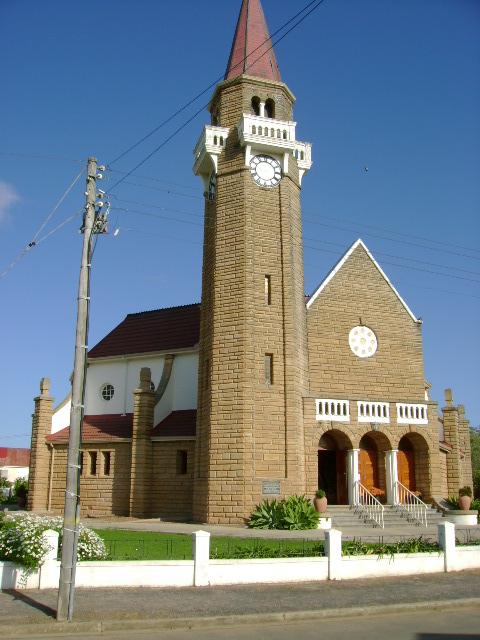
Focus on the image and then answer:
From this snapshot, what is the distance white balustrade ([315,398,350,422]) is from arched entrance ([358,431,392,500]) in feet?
6.23

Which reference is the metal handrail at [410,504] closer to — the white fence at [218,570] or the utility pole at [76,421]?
the white fence at [218,570]

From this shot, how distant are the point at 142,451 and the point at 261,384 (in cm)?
777

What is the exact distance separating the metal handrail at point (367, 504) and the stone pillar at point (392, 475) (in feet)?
3.15

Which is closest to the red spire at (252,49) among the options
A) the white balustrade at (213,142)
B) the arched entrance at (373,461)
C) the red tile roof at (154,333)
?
the white balustrade at (213,142)

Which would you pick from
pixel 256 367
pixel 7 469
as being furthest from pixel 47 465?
pixel 7 469

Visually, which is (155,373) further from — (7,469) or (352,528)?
(7,469)

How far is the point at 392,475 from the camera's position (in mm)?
27562

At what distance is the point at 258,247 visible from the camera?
2653 centimetres

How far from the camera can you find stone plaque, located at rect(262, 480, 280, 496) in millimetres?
23922

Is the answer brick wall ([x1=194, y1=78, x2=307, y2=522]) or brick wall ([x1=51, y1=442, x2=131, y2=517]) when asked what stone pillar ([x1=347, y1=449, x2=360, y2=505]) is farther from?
brick wall ([x1=51, y1=442, x2=131, y2=517])

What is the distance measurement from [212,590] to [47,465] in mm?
21069

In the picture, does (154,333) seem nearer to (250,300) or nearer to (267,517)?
(250,300)

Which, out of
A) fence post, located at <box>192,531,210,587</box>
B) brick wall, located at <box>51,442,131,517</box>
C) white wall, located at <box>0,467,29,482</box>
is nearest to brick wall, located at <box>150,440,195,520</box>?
brick wall, located at <box>51,442,131,517</box>

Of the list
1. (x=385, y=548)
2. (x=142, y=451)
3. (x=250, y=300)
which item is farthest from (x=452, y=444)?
(x=385, y=548)
